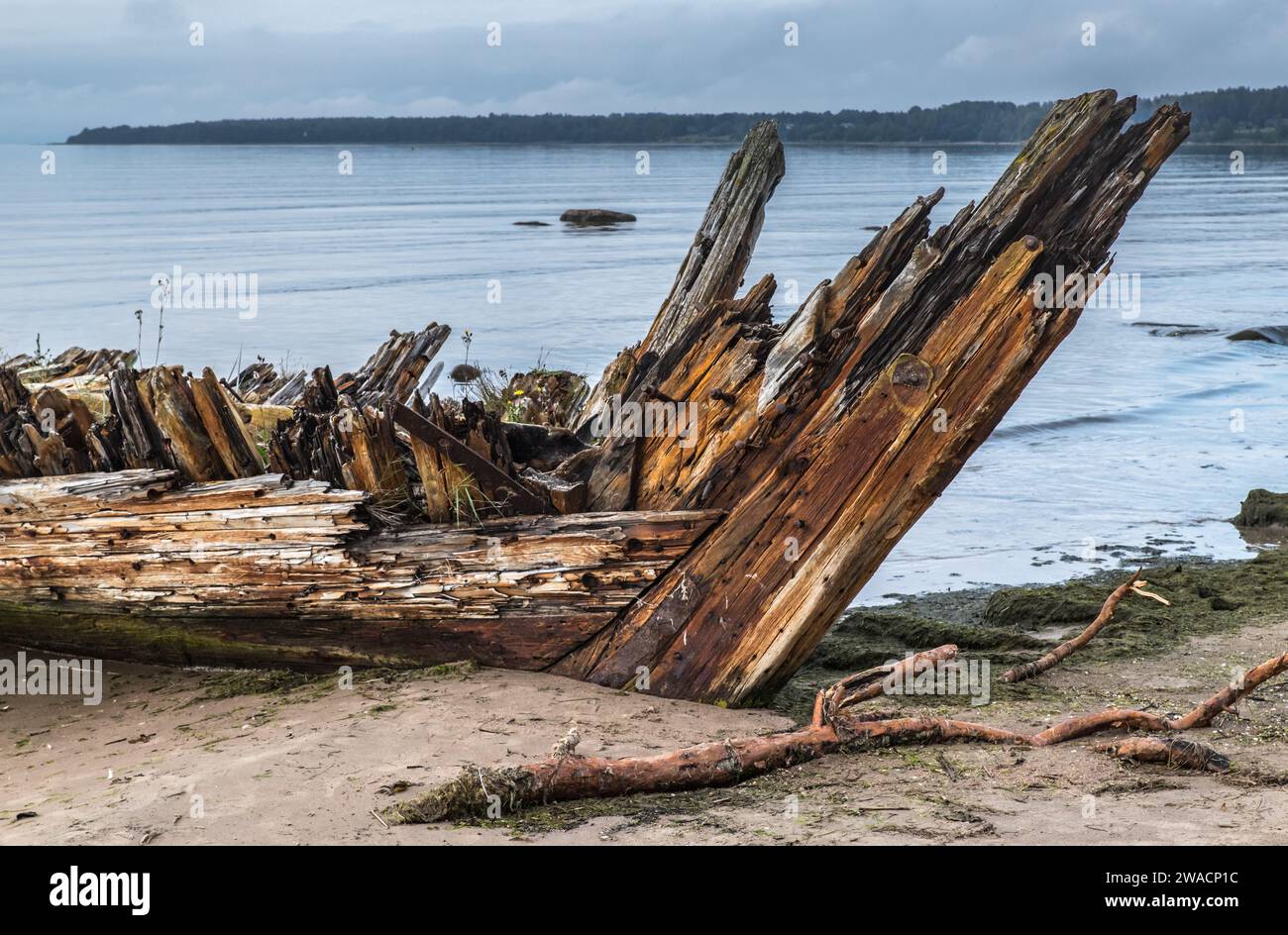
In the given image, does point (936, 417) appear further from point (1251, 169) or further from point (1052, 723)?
point (1251, 169)

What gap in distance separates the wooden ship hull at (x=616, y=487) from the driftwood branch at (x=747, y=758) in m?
0.75

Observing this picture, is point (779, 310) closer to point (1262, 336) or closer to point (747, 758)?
point (1262, 336)

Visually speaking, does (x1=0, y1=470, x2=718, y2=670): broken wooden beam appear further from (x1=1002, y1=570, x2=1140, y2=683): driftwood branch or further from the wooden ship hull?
(x1=1002, y1=570, x2=1140, y2=683): driftwood branch

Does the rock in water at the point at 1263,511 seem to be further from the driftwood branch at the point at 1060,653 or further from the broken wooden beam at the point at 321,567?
the broken wooden beam at the point at 321,567

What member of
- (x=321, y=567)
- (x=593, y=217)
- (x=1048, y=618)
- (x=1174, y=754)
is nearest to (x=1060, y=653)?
(x=1048, y=618)

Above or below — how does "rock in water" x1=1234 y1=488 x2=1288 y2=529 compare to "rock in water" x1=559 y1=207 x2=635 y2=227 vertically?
Result: below

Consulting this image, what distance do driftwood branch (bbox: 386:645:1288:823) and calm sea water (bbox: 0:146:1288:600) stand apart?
12.2 ft

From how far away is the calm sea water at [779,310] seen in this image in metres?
10.4

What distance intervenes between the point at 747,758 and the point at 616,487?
1513mm

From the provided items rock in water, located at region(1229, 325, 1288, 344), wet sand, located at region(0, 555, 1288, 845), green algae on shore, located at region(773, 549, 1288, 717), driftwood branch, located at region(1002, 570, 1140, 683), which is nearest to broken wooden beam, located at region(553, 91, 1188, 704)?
wet sand, located at region(0, 555, 1288, 845)

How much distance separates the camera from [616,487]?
16.9ft

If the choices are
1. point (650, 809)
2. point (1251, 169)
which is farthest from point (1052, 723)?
point (1251, 169)

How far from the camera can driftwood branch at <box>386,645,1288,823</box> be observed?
12.1 feet

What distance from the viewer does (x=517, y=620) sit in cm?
511
